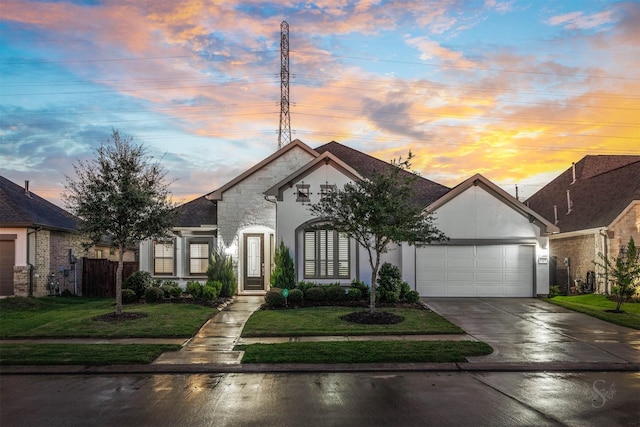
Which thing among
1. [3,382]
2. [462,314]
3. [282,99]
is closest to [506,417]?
[3,382]

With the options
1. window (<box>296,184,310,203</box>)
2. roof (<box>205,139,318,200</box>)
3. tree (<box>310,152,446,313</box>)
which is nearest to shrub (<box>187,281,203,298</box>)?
roof (<box>205,139,318,200</box>)

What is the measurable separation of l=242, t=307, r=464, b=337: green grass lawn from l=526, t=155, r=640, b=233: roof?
37.0 ft

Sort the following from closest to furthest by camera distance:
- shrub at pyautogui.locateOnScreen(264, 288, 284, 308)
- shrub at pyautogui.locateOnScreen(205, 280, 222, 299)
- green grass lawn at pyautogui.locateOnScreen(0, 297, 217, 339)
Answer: green grass lawn at pyautogui.locateOnScreen(0, 297, 217, 339), shrub at pyautogui.locateOnScreen(264, 288, 284, 308), shrub at pyautogui.locateOnScreen(205, 280, 222, 299)

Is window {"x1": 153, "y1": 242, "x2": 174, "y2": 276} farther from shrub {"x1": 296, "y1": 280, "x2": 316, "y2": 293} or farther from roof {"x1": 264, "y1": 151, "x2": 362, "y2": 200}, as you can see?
shrub {"x1": 296, "y1": 280, "x2": 316, "y2": 293}

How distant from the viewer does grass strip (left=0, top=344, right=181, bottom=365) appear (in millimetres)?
10922

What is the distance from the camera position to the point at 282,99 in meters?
32.2

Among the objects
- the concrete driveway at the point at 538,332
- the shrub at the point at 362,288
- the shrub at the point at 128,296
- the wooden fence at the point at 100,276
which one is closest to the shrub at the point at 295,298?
the shrub at the point at 362,288

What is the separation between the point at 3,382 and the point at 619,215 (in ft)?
72.2

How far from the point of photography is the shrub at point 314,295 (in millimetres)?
19531

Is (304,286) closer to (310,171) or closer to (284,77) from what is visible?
(310,171)

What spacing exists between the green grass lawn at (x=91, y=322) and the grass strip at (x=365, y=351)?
10.4 feet

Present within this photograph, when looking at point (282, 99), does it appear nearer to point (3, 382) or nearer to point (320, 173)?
point (320, 173)

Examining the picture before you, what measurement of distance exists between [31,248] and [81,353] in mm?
13489

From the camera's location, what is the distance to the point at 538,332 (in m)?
14.5
